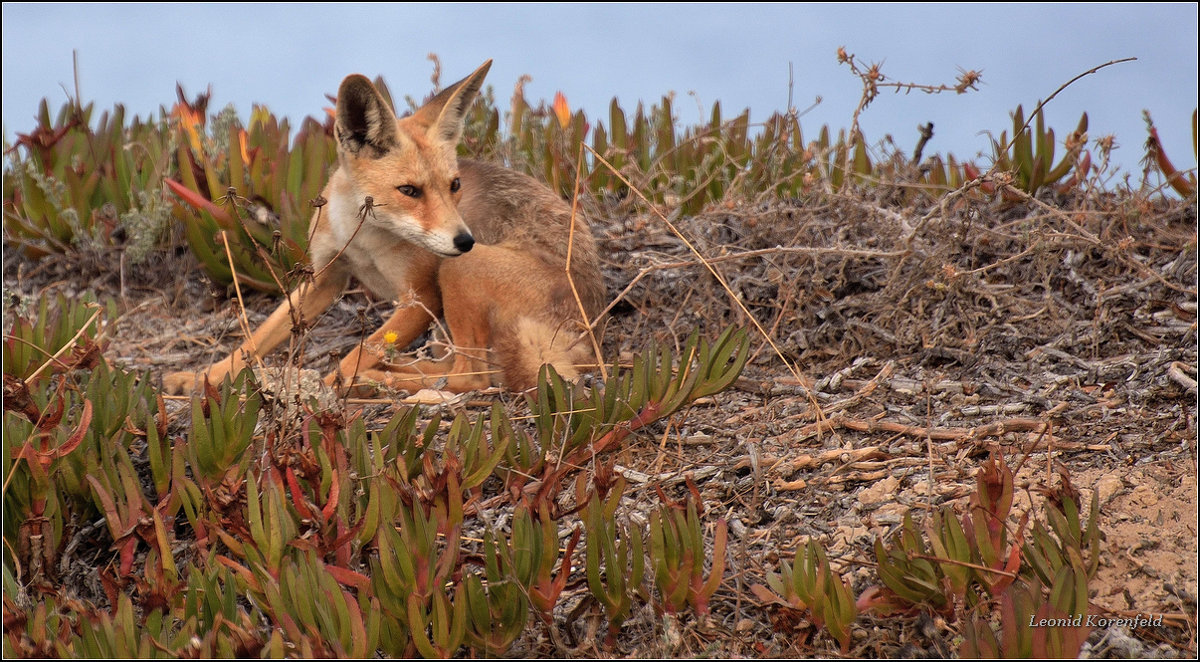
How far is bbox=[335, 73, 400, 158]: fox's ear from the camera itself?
4.84 m

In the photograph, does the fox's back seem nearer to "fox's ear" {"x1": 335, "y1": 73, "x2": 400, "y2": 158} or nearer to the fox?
the fox

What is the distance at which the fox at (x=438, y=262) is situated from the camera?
4988mm

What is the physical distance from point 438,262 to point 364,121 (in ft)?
2.72

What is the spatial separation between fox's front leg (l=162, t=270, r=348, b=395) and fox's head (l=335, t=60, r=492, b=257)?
515 millimetres

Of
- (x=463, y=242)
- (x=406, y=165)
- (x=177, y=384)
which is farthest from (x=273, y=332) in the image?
(x=463, y=242)

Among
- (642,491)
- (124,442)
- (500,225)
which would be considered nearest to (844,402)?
(642,491)

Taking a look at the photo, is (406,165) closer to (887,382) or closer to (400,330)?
(400,330)

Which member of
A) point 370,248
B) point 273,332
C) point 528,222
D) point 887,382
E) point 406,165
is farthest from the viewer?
point 528,222

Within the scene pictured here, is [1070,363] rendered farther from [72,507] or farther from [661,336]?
[72,507]

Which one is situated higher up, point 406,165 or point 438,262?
point 406,165

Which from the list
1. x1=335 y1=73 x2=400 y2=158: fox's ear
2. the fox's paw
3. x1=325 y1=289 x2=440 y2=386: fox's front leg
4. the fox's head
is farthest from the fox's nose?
the fox's paw

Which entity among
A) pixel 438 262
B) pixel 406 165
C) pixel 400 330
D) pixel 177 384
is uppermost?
pixel 406 165

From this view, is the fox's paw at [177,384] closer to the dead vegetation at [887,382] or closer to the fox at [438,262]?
the fox at [438,262]

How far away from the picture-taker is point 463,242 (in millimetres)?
4801
